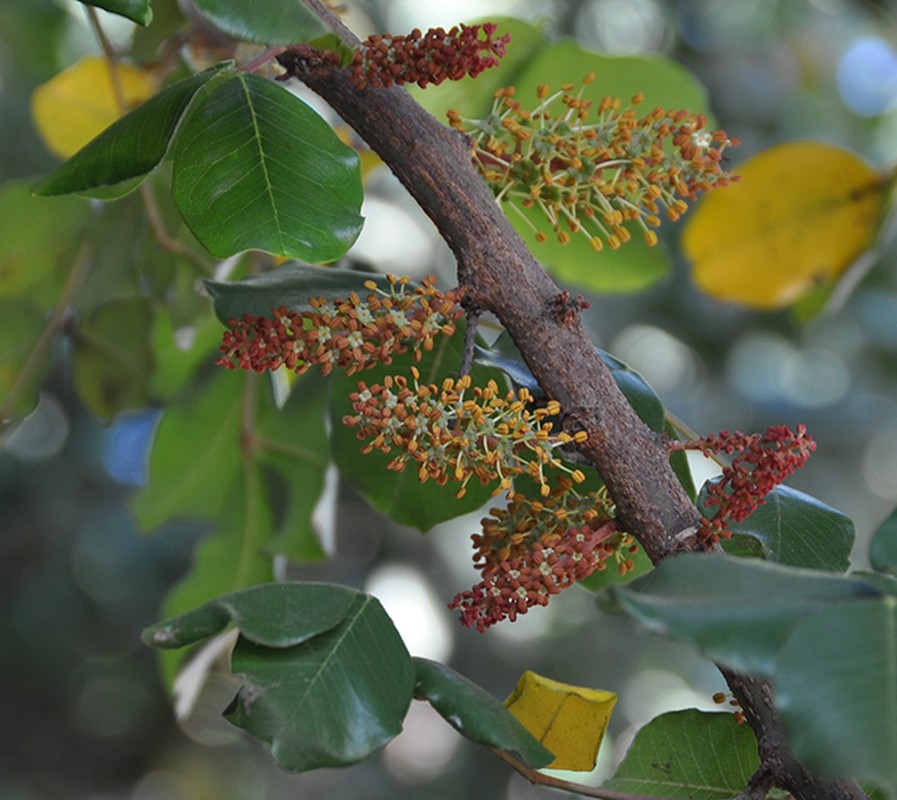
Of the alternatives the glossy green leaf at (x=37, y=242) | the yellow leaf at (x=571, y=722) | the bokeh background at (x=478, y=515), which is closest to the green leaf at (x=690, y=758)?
the yellow leaf at (x=571, y=722)

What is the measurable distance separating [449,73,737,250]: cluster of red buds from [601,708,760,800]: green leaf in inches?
7.8

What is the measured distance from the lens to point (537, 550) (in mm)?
394

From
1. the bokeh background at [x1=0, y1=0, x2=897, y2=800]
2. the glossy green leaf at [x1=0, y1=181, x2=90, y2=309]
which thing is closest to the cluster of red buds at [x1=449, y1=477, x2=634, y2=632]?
the glossy green leaf at [x1=0, y1=181, x2=90, y2=309]

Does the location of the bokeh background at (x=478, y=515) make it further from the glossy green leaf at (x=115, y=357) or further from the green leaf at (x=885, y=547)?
the green leaf at (x=885, y=547)

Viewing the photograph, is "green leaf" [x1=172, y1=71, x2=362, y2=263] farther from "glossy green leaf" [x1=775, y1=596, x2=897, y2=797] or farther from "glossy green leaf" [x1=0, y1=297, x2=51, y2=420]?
"glossy green leaf" [x1=0, y1=297, x2=51, y2=420]

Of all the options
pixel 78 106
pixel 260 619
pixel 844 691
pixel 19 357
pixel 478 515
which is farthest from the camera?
pixel 478 515

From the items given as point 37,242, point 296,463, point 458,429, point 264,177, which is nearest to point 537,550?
point 458,429

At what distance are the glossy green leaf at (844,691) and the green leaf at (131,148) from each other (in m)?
0.26

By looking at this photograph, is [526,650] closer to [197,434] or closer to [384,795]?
[384,795]

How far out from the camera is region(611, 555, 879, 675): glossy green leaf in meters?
0.29

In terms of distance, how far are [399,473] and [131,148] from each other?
24cm

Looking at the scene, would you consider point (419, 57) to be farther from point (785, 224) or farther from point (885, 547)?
point (785, 224)

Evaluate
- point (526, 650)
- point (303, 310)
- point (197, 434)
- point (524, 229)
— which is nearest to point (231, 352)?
point (303, 310)

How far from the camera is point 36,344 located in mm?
743
